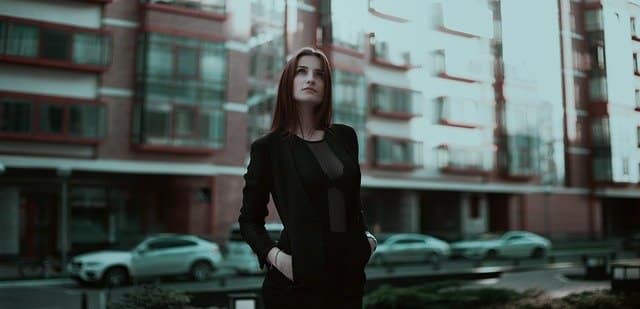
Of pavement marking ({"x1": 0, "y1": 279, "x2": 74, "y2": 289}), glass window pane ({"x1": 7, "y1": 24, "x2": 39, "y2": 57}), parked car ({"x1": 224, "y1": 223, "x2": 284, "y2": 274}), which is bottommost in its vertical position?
pavement marking ({"x1": 0, "y1": 279, "x2": 74, "y2": 289})

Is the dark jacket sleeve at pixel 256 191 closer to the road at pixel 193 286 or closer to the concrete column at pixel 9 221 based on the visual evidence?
the road at pixel 193 286

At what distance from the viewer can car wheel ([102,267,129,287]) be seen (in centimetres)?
1355

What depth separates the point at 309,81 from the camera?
2133 millimetres

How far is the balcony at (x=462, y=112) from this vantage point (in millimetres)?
21625

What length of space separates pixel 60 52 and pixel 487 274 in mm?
13047

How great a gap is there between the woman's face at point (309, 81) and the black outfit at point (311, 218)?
14cm

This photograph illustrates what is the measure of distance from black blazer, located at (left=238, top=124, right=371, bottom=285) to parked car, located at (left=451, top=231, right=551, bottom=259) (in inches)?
840

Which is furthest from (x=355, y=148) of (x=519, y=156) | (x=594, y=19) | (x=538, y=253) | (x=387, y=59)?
(x=519, y=156)

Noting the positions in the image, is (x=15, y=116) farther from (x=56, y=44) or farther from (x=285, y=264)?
(x=285, y=264)

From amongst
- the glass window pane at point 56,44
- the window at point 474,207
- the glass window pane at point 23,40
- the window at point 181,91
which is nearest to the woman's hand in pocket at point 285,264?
the glass window pane at point 23,40

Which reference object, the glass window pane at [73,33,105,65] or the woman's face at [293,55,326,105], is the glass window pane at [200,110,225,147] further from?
the woman's face at [293,55,326,105]

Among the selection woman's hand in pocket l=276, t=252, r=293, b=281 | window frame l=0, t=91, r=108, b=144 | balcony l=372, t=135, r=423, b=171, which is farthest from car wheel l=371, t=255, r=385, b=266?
woman's hand in pocket l=276, t=252, r=293, b=281

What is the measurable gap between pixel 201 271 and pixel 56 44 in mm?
8137

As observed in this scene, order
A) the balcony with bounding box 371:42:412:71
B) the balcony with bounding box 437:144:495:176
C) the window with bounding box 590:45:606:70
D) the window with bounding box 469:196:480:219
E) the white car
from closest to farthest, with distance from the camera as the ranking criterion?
the window with bounding box 590:45:606:70 < the white car < the balcony with bounding box 371:42:412:71 < the balcony with bounding box 437:144:495:176 < the window with bounding box 469:196:480:219
